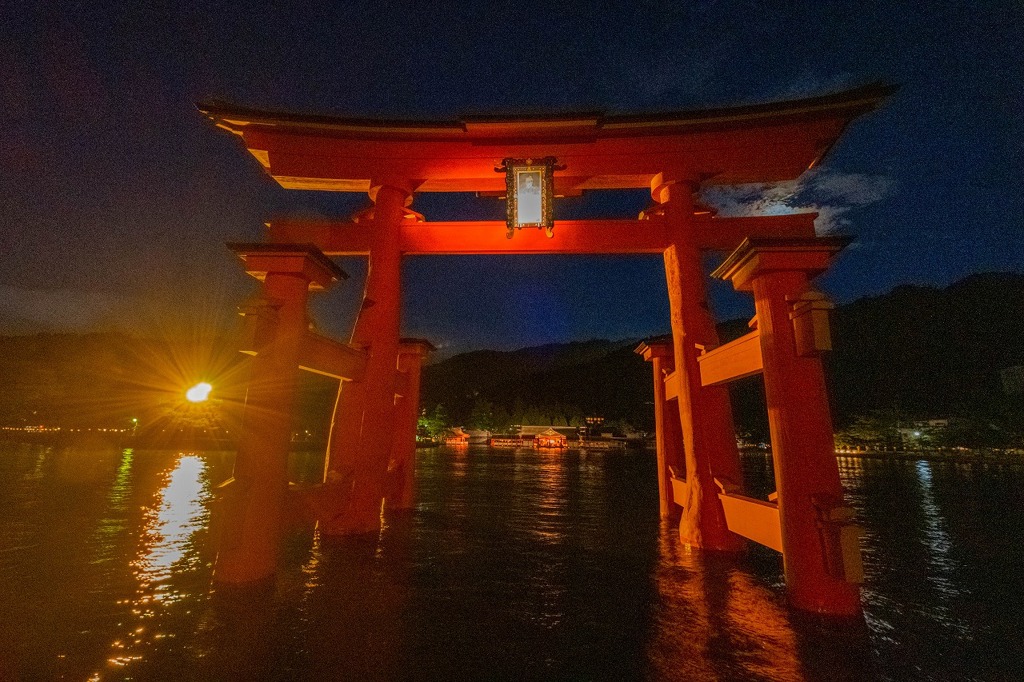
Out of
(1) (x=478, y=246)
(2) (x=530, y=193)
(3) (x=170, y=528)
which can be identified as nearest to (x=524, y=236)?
(2) (x=530, y=193)

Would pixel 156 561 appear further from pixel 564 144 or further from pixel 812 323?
pixel 564 144

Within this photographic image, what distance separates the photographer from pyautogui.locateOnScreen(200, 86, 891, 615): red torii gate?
480 centimetres

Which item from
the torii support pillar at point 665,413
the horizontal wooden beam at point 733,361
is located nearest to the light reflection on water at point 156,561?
the horizontal wooden beam at point 733,361

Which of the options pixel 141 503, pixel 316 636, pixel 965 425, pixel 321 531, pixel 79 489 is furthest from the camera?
pixel 965 425

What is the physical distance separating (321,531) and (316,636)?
146 inches

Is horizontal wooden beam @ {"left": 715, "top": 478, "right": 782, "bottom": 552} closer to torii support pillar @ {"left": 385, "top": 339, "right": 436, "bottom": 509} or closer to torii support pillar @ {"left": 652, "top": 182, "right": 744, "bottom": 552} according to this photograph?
torii support pillar @ {"left": 652, "top": 182, "right": 744, "bottom": 552}

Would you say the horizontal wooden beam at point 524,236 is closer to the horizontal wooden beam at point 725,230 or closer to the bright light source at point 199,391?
the horizontal wooden beam at point 725,230

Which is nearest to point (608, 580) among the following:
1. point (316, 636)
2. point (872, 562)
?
point (316, 636)

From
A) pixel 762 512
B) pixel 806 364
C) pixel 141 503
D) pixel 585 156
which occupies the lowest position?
pixel 141 503

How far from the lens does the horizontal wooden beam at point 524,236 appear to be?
273 inches

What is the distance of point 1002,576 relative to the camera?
5559 millimetres

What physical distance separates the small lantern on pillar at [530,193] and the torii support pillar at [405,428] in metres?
3.62

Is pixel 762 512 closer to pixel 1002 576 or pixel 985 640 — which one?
pixel 985 640

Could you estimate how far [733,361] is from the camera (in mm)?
5215
